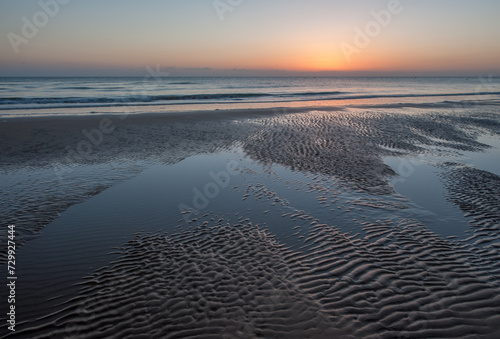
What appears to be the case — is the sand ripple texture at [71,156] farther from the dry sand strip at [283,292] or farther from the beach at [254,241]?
the dry sand strip at [283,292]

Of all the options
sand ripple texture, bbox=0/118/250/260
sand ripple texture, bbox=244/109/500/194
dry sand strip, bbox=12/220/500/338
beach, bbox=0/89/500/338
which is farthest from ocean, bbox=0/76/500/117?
dry sand strip, bbox=12/220/500/338

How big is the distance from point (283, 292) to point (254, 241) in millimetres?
1775

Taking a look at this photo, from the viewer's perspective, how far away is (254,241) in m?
6.62

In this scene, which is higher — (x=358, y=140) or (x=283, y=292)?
(x=358, y=140)

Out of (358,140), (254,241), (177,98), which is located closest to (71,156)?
(254,241)

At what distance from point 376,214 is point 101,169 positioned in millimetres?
9736

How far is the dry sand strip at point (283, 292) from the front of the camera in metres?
4.22

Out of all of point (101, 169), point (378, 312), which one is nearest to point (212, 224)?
point (378, 312)

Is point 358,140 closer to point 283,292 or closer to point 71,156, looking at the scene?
point 283,292

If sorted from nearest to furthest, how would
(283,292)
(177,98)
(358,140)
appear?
(283,292)
(358,140)
(177,98)

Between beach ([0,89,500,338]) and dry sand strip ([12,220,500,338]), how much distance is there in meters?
0.02

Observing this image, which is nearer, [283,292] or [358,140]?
[283,292]

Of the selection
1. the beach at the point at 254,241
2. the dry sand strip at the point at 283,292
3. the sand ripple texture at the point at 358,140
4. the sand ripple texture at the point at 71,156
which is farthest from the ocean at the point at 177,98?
the dry sand strip at the point at 283,292

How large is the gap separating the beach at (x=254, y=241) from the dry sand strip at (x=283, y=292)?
0.02 meters
